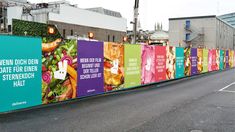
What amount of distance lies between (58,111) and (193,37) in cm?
7290

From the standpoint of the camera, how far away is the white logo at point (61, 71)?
1016cm

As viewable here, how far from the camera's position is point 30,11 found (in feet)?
248

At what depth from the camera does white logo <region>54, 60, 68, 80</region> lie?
1016 centimetres

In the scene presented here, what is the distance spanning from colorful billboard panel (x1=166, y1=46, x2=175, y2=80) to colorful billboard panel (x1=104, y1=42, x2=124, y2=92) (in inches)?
234

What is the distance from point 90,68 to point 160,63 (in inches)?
288

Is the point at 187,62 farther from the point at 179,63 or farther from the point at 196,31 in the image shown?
the point at 196,31

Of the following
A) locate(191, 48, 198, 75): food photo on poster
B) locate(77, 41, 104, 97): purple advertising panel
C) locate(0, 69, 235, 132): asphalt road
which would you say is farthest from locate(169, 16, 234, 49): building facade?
locate(0, 69, 235, 132): asphalt road

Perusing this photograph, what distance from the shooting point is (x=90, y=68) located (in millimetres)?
11805

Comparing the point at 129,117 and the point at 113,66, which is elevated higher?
the point at 113,66

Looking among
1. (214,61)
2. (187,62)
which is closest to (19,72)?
(187,62)

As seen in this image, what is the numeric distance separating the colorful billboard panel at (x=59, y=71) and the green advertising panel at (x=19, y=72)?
0.27 metres

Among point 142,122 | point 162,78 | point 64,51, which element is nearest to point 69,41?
point 64,51

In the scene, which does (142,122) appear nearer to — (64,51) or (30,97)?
(30,97)

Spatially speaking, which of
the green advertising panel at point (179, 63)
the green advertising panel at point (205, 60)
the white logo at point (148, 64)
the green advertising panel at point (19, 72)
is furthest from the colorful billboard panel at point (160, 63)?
the green advertising panel at point (205, 60)
